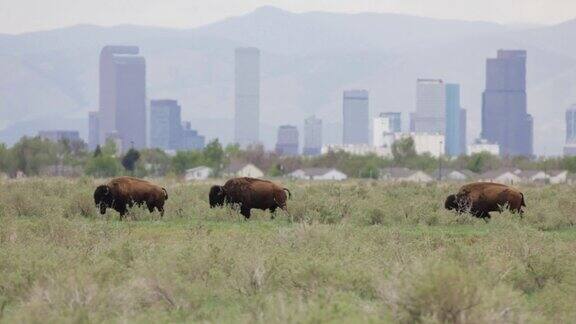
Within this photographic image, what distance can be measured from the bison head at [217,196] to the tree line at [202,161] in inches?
3222

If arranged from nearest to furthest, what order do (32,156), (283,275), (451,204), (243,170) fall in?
(283,275), (451,204), (32,156), (243,170)

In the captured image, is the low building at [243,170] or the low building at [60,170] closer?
the low building at [60,170]

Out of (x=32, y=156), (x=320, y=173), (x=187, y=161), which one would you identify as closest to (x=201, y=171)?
(x=187, y=161)

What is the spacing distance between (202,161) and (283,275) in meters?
135

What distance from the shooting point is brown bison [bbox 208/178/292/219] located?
118 feet

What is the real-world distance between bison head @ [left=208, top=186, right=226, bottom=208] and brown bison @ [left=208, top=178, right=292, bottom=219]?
0.05m

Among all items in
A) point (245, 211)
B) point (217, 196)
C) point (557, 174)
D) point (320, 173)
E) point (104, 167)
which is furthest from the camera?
point (320, 173)

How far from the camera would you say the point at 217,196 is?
121ft

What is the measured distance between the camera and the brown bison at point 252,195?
3609 cm

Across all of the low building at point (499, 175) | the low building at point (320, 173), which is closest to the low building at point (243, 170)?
the low building at point (320, 173)

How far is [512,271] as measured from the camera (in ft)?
69.3

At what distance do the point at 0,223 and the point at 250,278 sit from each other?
11.2 meters

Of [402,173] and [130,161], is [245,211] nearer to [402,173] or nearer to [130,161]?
[130,161]

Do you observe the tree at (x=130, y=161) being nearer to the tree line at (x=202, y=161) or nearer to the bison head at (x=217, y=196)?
the tree line at (x=202, y=161)
